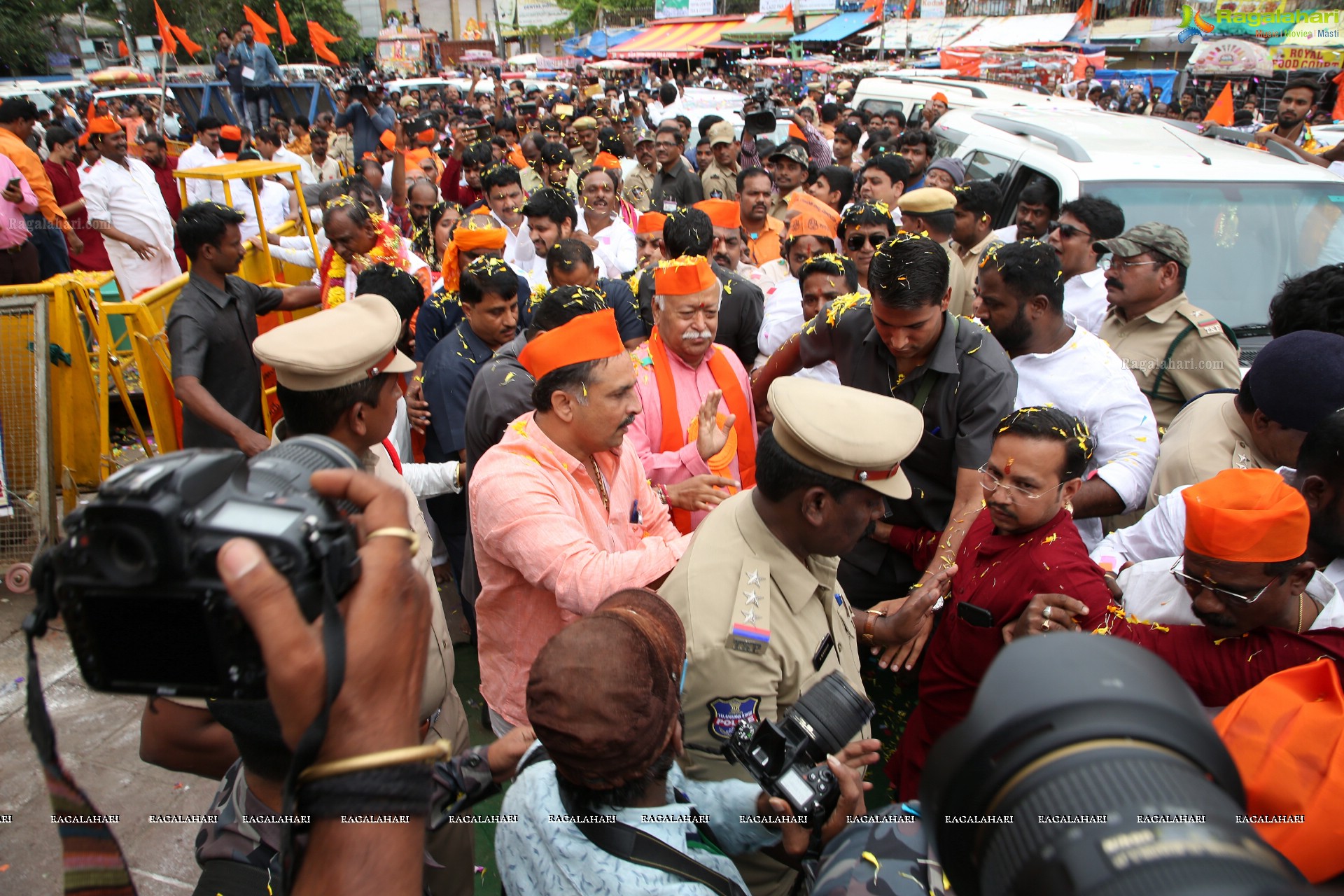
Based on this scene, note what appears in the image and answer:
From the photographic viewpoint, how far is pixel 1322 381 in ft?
7.88

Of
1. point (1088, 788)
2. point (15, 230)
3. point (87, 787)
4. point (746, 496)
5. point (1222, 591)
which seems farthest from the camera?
point (15, 230)

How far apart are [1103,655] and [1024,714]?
119 millimetres

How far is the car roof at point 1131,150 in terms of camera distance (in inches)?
192

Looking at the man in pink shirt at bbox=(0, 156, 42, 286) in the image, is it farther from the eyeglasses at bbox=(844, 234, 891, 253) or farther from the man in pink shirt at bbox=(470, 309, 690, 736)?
the eyeglasses at bbox=(844, 234, 891, 253)

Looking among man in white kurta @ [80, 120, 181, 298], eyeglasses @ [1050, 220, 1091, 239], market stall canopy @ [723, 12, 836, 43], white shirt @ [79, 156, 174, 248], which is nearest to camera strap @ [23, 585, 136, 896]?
eyeglasses @ [1050, 220, 1091, 239]

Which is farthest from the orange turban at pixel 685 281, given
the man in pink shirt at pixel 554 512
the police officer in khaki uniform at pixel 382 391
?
the police officer in khaki uniform at pixel 382 391

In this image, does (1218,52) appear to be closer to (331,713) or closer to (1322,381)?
(1322,381)

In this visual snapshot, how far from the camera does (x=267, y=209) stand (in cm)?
852

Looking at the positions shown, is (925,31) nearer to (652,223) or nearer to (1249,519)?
(652,223)

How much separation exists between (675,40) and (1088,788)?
44.8 meters

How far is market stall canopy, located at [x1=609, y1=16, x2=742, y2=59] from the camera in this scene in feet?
122

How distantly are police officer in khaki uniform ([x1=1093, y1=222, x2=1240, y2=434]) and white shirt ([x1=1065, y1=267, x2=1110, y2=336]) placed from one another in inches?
19.9

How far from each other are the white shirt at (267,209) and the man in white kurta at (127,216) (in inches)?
29.7

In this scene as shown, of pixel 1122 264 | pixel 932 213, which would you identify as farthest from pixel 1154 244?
pixel 932 213
